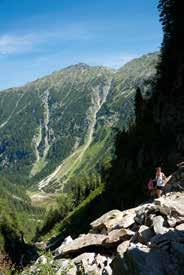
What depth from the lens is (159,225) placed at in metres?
22.0

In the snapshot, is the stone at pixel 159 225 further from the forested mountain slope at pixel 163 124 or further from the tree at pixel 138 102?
the tree at pixel 138 102

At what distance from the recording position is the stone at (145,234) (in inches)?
840

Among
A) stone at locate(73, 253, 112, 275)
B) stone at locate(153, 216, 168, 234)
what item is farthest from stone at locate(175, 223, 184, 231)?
stone at locate(73, 253, 112, 275)

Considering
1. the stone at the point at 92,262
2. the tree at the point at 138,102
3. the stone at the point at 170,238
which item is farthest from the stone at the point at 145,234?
the tree at the point at 138,102

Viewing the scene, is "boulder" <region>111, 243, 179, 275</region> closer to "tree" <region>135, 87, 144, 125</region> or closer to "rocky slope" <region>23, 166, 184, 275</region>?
"rocky slope" <region>23, 166, 184, 275</region>

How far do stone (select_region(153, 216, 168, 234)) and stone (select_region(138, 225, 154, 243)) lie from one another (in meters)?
0.31

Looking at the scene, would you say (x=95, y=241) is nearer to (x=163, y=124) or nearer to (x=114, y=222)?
(x=114, y=222)

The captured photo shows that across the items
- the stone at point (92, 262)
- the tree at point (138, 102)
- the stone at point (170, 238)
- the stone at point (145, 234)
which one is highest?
the tree at point (138, 102)

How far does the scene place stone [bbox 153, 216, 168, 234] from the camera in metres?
21.5

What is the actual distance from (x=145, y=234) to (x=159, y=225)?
Result: 35.2 inches

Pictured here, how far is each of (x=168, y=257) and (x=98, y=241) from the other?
26.0ft

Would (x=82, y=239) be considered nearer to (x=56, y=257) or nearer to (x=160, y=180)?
(x=56, y=257)

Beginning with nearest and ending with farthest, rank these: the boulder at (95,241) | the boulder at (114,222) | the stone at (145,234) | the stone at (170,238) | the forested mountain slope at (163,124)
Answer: the stone at (170,238) < the stone at (145,234) < the boulder at (95,241) < the boulder at (114,222) < the forested mountain slope at (163,124)

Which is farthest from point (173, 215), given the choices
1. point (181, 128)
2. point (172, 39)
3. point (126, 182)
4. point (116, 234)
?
point (126, 182)
